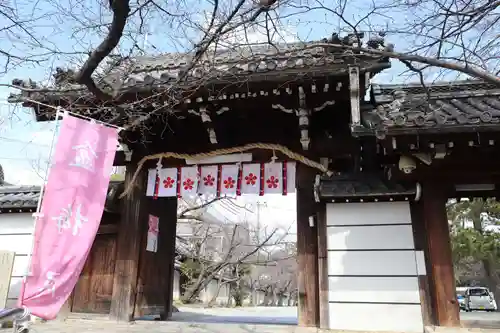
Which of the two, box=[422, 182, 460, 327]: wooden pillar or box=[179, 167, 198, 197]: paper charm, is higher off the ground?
box=[179, 167, 198, 197]: paper charm

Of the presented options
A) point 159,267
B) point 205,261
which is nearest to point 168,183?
point 159,267

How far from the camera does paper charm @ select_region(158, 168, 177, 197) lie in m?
8.13

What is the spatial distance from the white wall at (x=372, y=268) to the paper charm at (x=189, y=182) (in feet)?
8.89

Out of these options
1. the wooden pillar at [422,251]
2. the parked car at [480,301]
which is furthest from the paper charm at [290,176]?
the parked car at [480,301]

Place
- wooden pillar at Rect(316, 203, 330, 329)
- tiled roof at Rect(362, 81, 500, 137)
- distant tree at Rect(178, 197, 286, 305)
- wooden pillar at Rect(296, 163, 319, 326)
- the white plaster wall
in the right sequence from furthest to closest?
the white plaster wall < distant tree at Rect(178, 197, 286, 305) < wooden pillar at Rect(296, 163, 319, 326) < wooden pillar at Rect(316, 203, 330, 329) < tiled roof at Rect(362, 81, 500, 137)

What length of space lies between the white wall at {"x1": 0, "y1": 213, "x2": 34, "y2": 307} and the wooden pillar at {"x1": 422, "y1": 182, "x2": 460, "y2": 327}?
24.7ft

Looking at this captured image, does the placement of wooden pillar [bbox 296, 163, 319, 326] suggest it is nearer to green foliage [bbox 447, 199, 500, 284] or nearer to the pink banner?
the pink banner

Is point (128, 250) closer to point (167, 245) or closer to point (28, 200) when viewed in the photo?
point (167, 245)

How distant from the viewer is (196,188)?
809cm

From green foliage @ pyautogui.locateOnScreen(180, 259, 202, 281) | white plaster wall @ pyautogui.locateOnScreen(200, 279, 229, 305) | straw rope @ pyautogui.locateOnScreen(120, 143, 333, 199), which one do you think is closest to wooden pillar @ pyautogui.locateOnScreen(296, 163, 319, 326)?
straw rope @ pyautogui.locateOnScreen(120, 143, 333, 199)

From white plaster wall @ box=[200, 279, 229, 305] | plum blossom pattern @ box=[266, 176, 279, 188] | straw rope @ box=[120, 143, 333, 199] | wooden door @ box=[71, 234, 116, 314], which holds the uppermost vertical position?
straw rope @ box=[120, 143, 333, 199]

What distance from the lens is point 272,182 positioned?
7680 mm

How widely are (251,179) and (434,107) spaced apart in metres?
3.40

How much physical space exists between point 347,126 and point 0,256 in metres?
6.70
